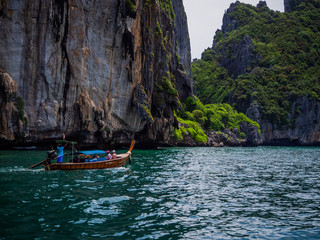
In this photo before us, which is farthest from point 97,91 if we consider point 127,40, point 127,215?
point 127,215

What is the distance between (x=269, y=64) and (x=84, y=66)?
104 meters

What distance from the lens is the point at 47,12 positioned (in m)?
33.5

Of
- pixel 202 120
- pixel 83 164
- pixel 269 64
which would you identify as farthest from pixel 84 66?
pixel 269 64

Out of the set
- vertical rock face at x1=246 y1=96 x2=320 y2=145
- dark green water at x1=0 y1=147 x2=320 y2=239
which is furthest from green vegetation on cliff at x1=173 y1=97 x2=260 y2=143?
dark green water at x1=0 y1=147 x2=320 y2=239

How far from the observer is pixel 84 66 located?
1475 inches

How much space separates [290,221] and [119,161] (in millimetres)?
15824

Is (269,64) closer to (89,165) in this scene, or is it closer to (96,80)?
(96,80)

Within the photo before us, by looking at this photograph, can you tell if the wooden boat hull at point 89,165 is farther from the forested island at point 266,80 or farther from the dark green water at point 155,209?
the forested island at point 266,80

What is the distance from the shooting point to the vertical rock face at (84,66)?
1297 inches

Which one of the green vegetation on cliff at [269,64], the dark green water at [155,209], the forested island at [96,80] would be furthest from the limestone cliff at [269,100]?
the dark green water at [155,209]

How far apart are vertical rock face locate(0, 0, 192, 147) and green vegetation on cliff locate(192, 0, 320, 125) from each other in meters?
69.9

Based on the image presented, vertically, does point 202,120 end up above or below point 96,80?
below

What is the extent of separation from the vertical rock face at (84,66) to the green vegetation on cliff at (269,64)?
6992 centimetres

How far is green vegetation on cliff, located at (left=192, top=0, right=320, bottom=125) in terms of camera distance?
10538 centimetres
